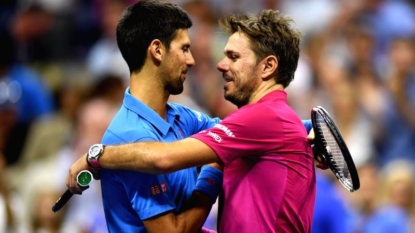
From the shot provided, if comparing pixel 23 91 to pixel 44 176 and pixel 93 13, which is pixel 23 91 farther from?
pixel 93 13

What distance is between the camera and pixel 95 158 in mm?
5559

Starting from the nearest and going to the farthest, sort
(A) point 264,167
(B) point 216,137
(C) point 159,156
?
(C) point 159,156
(B) point 216,137
(A) point 264,167

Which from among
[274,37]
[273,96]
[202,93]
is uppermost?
[274,37]

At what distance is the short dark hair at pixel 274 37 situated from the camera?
5770mm

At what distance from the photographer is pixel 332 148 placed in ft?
19.0

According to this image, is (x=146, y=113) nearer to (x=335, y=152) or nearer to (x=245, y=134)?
(x=245, y=134)

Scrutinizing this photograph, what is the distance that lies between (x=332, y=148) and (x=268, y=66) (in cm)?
53

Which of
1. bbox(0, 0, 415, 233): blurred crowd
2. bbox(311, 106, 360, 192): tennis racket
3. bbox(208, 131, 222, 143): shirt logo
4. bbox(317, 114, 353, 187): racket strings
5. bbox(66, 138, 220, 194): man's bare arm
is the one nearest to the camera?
bbox(66, 138, 220, 194): man's bare arm

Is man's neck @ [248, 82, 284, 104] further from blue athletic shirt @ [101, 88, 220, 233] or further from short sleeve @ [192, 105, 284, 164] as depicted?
blue athletic shirt @ [101, 88, 220, 233]

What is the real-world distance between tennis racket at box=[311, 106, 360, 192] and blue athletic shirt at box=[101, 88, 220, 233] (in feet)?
2.26

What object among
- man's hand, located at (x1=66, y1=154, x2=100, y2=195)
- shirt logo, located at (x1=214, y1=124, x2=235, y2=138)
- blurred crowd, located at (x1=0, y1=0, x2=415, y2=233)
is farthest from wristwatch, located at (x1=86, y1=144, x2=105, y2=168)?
blurred crowd, located at (x1=0, y1=0, x2=415, y2=233)

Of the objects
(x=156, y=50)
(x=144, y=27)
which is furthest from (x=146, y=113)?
(x=144, y=27)

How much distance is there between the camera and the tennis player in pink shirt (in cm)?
547

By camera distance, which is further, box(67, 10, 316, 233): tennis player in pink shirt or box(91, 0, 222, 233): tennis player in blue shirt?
box(91, 0, 222, 233): tennis player in blue shirt
